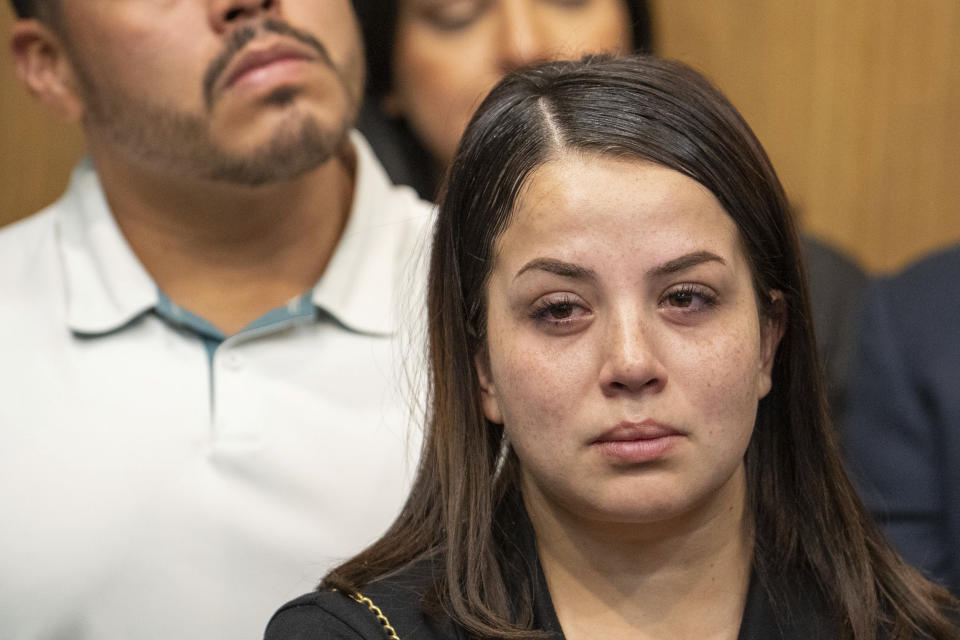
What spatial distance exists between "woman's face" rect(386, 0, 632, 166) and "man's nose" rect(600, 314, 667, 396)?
84 centimetres

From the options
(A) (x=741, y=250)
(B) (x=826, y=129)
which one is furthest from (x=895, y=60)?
(A) (x=741, y=250)

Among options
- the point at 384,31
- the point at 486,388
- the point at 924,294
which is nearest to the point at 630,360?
the point at 486,388

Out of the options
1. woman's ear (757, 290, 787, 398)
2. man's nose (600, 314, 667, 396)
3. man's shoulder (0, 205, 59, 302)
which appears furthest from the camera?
man's shoulder (0, 205, 59, 302)

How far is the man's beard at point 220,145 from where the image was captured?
5.43 feet

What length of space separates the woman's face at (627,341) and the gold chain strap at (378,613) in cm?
20

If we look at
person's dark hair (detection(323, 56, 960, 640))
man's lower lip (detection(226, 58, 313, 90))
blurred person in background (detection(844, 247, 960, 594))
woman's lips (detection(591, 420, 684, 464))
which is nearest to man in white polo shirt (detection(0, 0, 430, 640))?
man's lower lip (detection(226, 58, 313, 90))

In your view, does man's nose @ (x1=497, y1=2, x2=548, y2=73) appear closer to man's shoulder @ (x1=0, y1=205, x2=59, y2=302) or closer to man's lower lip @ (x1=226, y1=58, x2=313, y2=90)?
man's lower lip @ (x1=226, y1=58, x2=313, y2=90)

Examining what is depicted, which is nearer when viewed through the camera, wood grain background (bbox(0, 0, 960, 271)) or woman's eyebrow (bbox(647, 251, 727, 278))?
woman's eyebrow (bbox(647, 251, 727, 278))

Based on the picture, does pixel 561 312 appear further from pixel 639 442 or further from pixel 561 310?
pixel 639 442

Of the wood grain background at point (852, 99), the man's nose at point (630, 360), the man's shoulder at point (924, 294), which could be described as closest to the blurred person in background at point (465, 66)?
the man's shoulder at point (924, 294)

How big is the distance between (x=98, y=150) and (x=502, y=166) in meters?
0.76

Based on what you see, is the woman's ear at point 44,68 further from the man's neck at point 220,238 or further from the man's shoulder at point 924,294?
the man's shoulder at point 924,294

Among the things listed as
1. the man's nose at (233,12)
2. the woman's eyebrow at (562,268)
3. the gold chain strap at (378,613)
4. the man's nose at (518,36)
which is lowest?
the gold chain strap at (378,613)

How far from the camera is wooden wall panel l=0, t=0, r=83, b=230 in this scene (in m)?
2.31
